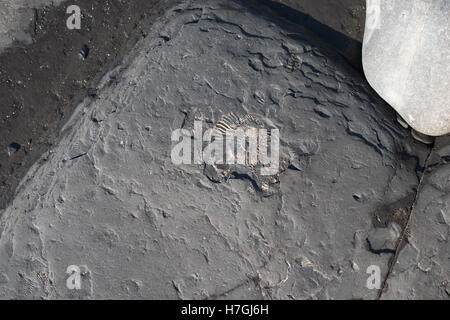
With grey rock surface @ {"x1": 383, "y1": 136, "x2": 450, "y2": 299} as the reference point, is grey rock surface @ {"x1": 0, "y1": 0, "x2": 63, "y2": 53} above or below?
above

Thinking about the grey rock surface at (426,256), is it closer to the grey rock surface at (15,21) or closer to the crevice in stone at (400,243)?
the crevice in stone at (400,243)

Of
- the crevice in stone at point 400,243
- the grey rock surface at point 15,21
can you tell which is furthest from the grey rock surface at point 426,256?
the grey rock surface at point 15,21

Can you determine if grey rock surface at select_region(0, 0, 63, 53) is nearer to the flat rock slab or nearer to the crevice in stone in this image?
the flat rock slab

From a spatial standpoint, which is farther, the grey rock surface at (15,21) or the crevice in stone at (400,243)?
the grey rock surface at (15,21)

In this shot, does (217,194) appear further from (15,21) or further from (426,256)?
(15,21)

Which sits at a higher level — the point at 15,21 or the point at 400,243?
the point at 15,21

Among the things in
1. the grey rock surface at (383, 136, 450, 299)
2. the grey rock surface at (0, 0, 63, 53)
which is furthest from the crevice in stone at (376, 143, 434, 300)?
the grey rock surface at (0, 0, 63, 53)

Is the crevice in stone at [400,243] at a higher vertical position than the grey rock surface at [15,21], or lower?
lower

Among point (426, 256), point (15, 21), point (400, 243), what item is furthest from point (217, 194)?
point (15, 21)

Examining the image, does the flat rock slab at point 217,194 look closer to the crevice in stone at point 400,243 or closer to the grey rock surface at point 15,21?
the crevice in stone at point 400,243
